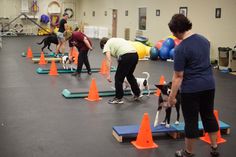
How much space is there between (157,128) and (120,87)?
6.00 ft

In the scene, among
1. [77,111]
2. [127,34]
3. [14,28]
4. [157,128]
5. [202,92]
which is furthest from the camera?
[14,28]

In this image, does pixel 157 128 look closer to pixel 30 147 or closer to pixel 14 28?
pixel 30 147

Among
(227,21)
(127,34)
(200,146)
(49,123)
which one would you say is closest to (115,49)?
(49,123)

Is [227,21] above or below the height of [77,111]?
above

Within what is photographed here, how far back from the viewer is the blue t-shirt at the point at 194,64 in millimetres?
3408

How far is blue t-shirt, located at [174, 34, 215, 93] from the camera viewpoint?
341cm

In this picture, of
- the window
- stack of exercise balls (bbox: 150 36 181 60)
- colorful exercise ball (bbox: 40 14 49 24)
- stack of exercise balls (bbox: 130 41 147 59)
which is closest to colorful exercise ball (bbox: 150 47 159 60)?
stack of exercise balls (bbox: 150 36 181 60)

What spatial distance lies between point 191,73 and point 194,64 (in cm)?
10

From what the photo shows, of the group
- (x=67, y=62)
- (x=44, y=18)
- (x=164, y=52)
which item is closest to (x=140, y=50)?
(x=164, y=52)

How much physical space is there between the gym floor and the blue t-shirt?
3.50ft

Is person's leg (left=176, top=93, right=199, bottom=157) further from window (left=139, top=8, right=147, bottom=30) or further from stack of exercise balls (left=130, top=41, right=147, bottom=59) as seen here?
window (left=139, top=8, right=147, bottom=30)

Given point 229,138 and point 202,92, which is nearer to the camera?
point 202,92

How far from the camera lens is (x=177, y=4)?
14.6m

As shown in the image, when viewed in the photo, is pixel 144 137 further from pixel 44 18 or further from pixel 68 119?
pixel 44 18
